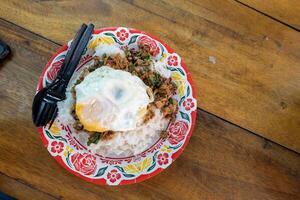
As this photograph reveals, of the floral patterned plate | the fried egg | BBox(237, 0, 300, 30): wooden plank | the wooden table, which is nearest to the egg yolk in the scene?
the fried egg

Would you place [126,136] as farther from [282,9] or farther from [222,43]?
[282,9]

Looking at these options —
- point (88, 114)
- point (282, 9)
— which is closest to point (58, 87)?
point (88, 114)

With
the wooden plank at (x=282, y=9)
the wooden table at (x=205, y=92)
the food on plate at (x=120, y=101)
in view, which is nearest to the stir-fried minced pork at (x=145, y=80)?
the food on plate at (x=120, y=101)

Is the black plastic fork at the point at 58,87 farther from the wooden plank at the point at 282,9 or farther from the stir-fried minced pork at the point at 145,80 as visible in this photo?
the wooden plank at the point at 282,9

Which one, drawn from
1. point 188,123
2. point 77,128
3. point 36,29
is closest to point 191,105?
point 188,123

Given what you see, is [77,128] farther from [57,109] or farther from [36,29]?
[36,29]

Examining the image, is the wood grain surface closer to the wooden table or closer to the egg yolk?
the wooden table

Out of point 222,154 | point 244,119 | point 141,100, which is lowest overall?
point 222,154
